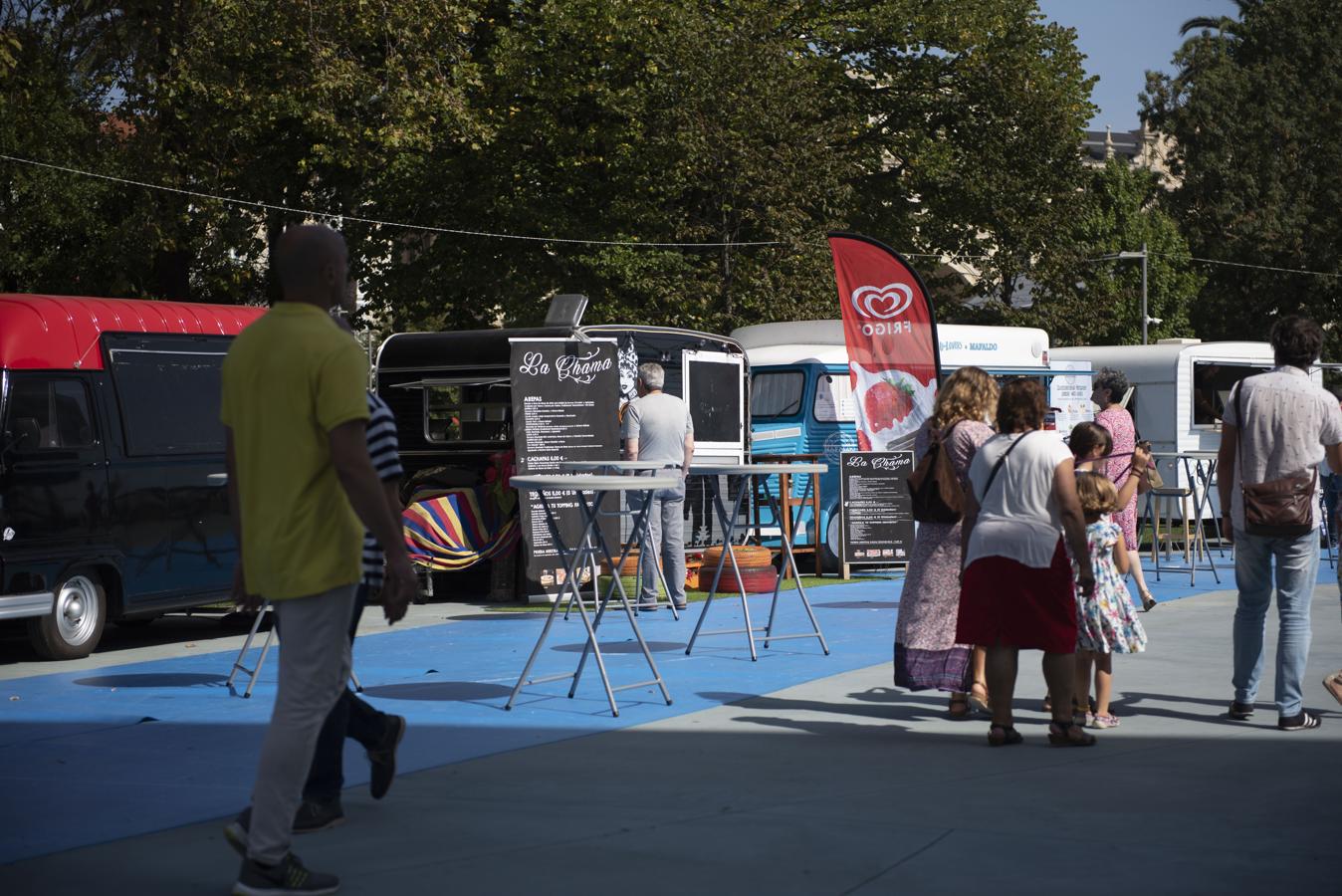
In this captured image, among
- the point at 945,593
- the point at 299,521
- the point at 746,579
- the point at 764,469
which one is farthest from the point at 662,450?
the point at 299,521

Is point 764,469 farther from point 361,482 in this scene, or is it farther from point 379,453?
point 361,482

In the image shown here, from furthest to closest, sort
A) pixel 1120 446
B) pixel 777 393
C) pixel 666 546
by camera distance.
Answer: pixel 777 393, pixel 666 546, pixel 1120 446

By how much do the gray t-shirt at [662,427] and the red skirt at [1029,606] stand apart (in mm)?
5952

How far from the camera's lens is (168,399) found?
11.7 m

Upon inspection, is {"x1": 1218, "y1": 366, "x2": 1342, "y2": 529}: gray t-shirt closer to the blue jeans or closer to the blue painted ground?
the blue jeans

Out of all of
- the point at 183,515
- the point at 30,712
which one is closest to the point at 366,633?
the point at 183,515

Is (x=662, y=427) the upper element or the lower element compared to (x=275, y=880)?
upper

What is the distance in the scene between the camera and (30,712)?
326 inches

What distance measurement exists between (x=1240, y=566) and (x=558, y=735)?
3.25m

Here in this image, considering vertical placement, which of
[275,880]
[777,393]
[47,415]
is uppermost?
[777,393]

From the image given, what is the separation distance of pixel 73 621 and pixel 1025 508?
6823 mm

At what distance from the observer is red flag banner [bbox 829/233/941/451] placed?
14711 mm

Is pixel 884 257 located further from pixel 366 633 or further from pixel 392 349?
pixel 366 633

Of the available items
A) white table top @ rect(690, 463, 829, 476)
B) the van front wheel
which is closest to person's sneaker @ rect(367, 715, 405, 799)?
white table top @ rect(690, 463, 829, 476)
